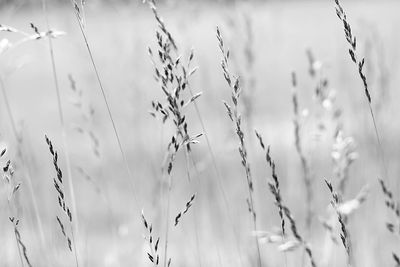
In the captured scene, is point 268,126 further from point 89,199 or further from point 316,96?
point 316,96

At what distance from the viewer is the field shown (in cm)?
167

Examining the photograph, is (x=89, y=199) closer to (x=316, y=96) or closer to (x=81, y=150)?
(x=81, y=150)

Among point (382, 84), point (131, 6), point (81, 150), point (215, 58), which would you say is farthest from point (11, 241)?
point (215, 58)

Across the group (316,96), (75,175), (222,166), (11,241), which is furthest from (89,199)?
(316,96)

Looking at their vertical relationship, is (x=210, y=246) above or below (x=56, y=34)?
below

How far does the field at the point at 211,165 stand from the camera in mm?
1667

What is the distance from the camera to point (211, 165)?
3.29m

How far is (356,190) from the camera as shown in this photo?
2.89 m

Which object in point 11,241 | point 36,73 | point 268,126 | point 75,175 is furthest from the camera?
point 36,73

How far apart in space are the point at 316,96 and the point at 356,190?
3.78 feet

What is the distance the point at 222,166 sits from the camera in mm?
5676

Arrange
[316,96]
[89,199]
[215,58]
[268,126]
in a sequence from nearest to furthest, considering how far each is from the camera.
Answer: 1. [316,96]
2. [89,199]
3. [268,126]
4. [215,58]

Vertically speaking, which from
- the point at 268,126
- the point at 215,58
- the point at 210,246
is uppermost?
the point at 215,58

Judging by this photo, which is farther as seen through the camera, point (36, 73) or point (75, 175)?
point (36, 73)
